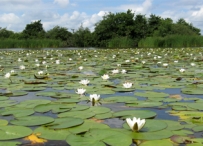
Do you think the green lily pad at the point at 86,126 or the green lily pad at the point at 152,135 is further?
the green lily pad at the point at 86,126

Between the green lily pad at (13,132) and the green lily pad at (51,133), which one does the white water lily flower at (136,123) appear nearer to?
the green lily pad at (51,133)

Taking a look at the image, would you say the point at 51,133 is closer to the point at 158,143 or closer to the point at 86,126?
the point at 86,126

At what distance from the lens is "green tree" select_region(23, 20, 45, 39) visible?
117 feet

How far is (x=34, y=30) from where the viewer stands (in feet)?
123

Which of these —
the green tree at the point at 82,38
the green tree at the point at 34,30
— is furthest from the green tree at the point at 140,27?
the green tree at the point at 34,30

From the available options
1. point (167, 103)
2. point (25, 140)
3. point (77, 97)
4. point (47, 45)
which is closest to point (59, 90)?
point (77, 97)

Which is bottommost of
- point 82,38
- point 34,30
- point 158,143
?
point 158,143

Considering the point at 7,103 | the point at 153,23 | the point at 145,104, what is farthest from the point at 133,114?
the point at 153,23

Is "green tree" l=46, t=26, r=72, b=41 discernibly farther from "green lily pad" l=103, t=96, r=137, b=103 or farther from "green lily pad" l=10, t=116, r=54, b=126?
"green lily pad" l=10, t=116, r=54, b=126

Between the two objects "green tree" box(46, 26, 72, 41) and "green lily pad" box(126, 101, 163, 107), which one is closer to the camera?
"green lily pad" box(126, 101, 163, 107)

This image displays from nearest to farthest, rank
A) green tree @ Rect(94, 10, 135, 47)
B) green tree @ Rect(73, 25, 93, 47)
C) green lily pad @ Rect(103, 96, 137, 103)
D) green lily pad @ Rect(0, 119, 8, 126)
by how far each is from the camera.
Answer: green lily pad @ Rect(0, 119, 8, 126), green lily pad @ Rect(103, 96, 137, 103), green tree @ Rect(94, 10, 135, 47), green tree @ Rect(73, 25, 93, 47)

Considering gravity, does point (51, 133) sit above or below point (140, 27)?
below

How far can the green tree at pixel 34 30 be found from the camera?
35803 mm

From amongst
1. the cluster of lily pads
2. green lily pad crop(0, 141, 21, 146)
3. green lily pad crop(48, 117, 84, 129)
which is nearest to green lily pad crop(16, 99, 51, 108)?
the cluster of lily pads
